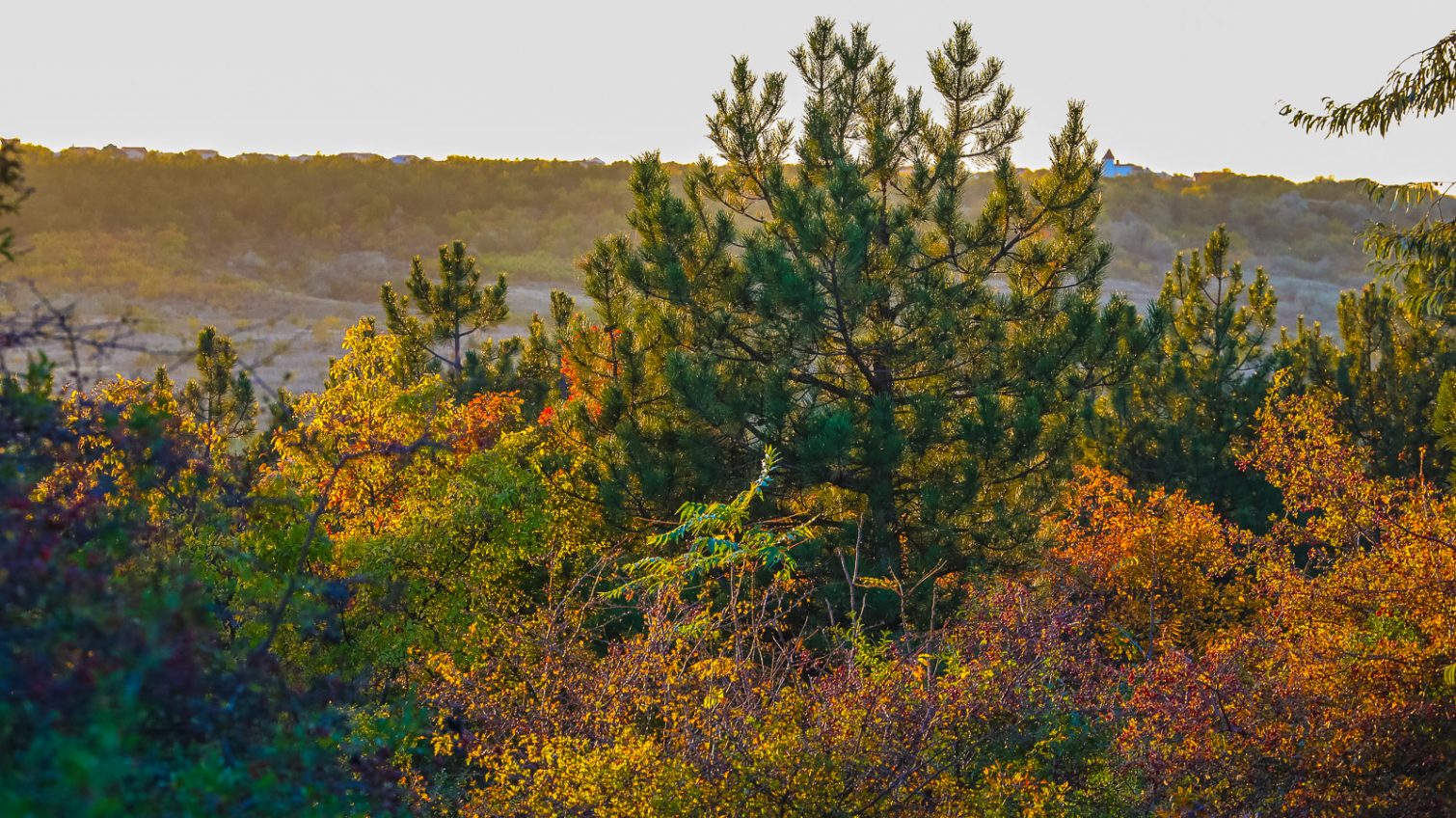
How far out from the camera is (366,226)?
82250 mm

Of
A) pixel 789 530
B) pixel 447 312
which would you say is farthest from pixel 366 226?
pixel 789 530

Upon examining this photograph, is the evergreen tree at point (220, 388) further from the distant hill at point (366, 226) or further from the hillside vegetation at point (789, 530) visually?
the distant hill at point (366, 226)

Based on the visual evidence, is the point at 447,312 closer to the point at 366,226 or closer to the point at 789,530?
the point at 789,530

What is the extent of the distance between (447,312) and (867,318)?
9.80 metres

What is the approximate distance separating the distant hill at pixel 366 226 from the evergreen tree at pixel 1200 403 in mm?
49961

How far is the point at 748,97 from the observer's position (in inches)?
664

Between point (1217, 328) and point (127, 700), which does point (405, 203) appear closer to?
point (1217, 328)

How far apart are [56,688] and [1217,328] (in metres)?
23.1

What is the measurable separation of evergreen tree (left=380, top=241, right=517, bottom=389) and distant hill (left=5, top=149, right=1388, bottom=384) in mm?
44279

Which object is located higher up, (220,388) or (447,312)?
(447,312)

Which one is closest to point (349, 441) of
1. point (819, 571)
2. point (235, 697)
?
point (819, 571)

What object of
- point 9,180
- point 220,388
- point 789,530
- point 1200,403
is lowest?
point 220,388

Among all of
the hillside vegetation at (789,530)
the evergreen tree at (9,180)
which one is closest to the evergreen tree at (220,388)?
the hillside vegetation at (789,530)

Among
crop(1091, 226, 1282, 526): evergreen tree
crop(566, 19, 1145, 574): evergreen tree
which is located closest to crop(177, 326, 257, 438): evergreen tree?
crop(566, 19, 1145, 574): evergreen tree
